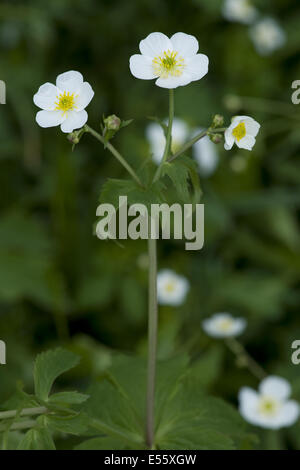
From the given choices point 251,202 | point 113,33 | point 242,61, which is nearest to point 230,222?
point 251,202

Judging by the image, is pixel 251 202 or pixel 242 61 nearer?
pixel 251 202

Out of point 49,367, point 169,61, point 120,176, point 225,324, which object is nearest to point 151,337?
point 49,367

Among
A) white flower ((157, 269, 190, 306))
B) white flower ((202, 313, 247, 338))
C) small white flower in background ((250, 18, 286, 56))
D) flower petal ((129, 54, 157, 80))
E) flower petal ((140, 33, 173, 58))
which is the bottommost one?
white flower ((202, 313, 247, 338))

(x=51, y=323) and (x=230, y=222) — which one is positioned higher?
(x=230, y=222)

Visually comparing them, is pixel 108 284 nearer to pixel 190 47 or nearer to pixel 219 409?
pixel 219 409

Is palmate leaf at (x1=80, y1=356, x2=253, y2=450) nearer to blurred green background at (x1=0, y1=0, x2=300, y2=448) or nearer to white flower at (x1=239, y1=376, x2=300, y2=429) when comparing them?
white flower at (x1=239, y1=376, x2=300, y2=429)

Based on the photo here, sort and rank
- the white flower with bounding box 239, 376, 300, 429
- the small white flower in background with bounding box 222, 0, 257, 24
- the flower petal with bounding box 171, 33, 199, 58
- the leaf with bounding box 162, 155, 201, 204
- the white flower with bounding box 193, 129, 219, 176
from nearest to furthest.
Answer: the leaf with bounding box 162, 155, 201, 204, the flower petal with bounding box 171, 33, 199, 58, the white flower with bounding box 239, 376, 300, 429, the white flower with bounding box 193, 129, 219, 176, the small white flower in background with bounding box 222, 0, 257, 24

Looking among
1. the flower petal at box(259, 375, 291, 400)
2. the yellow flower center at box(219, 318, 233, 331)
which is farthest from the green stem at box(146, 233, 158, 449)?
the yellow flower center at box(219, 318, 233, 331)

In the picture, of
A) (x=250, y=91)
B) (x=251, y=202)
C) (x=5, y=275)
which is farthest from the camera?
(x=250, y=91)
